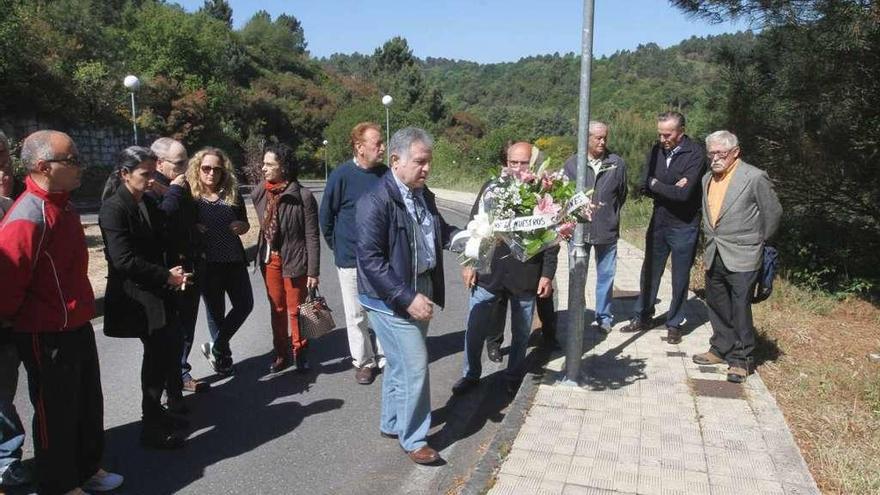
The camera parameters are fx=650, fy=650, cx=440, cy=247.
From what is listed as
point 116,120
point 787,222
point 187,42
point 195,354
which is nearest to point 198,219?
point 195,354

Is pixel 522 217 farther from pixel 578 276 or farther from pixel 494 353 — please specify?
pixel 494 353

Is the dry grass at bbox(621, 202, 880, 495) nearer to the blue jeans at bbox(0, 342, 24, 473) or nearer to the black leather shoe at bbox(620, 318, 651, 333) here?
the black leather shoe at bbox(620, 318, 651, 333)

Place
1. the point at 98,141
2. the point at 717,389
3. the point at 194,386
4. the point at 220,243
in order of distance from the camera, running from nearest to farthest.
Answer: the point at 717,389, the point at 194,386, the point at 220,243, the point at 98,141

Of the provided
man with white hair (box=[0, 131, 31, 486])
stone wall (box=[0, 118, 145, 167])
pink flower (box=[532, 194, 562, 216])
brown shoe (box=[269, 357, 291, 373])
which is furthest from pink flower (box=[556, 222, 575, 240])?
stone wall (box=[0, 118, 145, 167])

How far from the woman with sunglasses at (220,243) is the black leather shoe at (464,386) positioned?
70.9 inches

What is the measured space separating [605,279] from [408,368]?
122 inches

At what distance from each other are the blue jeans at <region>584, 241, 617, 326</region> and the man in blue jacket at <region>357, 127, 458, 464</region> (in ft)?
9.05

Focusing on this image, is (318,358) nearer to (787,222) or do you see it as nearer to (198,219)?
(198,219)

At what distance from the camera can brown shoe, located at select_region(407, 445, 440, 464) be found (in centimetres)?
380

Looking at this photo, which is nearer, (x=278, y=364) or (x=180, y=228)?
(x=180, y=228)

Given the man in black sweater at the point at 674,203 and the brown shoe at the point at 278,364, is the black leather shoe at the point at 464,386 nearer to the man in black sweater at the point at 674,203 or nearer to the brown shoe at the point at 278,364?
the brown shoe at the point at 278,364

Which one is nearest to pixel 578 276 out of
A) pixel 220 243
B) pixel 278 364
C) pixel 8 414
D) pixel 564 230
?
pixel 564 230

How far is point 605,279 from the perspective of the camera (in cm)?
621

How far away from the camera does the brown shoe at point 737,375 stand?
4859 millimetres
